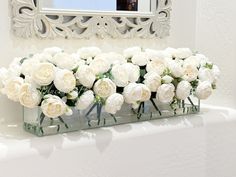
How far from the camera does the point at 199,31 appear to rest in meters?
1.93

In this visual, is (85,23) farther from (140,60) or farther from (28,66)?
(28,66)

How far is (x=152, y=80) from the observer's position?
4.66 ft

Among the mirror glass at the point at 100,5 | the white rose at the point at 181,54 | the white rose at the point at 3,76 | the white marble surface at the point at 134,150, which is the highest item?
the mirror glass at the point at 100,5

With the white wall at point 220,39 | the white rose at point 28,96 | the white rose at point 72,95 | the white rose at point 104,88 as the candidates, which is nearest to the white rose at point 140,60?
the white rose at point 104,88

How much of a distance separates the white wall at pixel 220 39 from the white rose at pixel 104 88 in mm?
764

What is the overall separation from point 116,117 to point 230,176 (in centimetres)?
62

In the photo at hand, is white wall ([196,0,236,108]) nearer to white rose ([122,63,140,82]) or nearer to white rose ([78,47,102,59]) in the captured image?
white rose ([122,63,140,82])

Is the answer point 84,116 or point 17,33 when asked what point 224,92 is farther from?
point 17,33

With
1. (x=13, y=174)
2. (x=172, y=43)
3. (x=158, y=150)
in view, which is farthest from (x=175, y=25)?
(x=13, y=174)

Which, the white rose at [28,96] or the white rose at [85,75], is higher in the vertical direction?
the white rose at [85,75]

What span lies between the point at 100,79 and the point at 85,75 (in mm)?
62

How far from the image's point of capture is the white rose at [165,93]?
1.45 meters

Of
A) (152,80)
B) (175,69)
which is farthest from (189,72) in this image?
(152,80)

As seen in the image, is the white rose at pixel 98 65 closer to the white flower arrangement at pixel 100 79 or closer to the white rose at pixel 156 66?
the white flower arrangement at pixel 100 79
